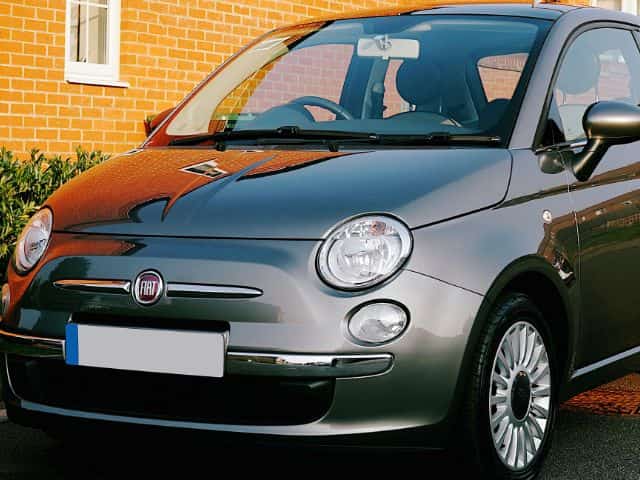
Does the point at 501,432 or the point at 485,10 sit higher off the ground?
the point at 485,10

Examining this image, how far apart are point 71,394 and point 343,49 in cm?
209

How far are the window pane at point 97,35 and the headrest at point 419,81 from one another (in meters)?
5.71

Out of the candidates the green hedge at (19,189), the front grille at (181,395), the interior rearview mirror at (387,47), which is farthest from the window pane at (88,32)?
the front grille at (181,395)

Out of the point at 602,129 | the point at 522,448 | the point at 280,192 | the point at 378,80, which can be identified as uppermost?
the point at 378,80

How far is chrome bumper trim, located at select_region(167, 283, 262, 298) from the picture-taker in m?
3.76

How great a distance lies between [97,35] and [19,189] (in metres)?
2.92

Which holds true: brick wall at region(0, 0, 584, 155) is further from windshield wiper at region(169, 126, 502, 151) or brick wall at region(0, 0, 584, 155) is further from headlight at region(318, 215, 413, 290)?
headlight at region(318, 215, 413, 290)

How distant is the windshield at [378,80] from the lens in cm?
473

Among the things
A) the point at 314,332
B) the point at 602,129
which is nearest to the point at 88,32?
the point at 602,129

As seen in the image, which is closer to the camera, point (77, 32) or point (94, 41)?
point (77, 32)

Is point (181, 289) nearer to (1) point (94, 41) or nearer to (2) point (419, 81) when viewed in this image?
(2) point (419, 81)

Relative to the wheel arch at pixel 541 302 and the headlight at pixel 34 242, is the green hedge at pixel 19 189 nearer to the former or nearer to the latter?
the headlight at pixel 34 242

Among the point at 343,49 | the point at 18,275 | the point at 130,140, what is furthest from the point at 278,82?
the point at 130,140

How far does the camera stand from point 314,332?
370 cm
